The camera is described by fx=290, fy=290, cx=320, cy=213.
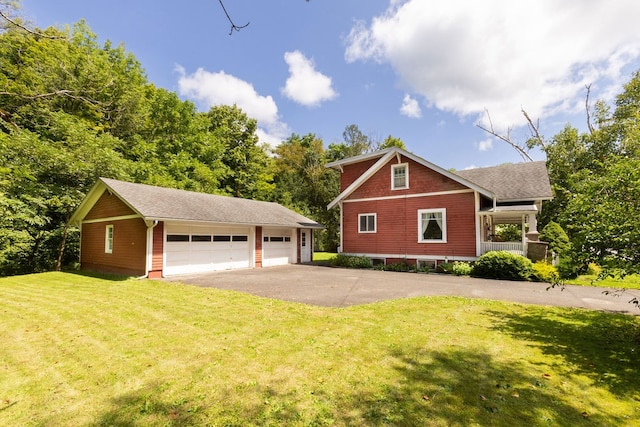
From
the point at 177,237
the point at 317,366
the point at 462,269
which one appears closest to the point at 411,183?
the point at 462,269

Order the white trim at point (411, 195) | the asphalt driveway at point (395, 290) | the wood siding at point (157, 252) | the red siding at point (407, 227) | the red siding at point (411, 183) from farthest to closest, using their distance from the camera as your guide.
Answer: the red siding at point (411, 183) → the white trim at point (411, 195) → the red siding at point (407, 227) → the wood siding at point (157, 252) → the asphalt driveway at point (395, 290)

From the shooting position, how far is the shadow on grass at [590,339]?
3853mm

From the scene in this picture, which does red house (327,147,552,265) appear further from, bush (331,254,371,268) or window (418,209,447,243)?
bush (331,254,371,268)

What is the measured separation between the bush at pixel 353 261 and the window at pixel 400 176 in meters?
4.50

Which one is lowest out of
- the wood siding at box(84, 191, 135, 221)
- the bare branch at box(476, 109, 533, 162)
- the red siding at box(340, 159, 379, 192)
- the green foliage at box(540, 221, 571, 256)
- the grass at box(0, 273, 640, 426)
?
the grass at box(0, 273, 640, 426)

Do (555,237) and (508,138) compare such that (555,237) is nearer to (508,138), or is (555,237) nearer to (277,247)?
(277,247)

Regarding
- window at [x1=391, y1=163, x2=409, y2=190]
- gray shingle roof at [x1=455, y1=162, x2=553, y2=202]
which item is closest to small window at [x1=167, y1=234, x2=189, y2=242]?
window at [x1=391, y1=163, x2=409, y2=190]

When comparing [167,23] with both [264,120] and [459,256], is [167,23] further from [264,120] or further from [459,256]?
[264,120]

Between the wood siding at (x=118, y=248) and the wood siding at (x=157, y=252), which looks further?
the wood siding at (x=118, y=248)

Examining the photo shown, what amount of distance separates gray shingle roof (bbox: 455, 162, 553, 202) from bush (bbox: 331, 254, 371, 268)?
307 inches

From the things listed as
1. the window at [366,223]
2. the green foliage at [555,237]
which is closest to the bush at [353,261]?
the window at [366,223]

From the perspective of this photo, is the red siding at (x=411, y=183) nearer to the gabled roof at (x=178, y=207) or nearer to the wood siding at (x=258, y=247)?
the gabled roof at (x=178, y=207)

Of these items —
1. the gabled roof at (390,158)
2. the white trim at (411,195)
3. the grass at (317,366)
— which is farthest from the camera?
the white trim at (411,195)

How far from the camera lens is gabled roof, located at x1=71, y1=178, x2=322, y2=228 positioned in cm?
1244
